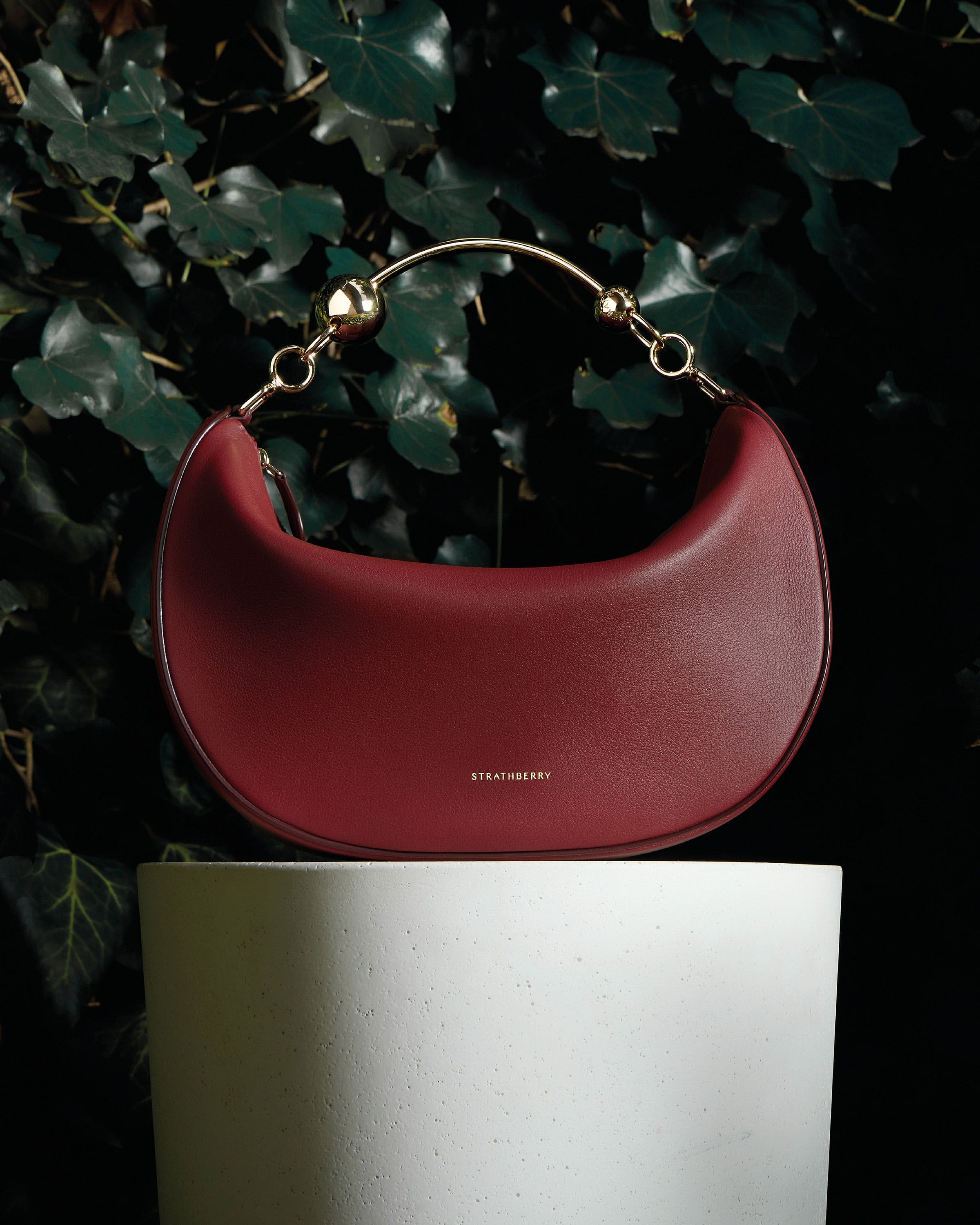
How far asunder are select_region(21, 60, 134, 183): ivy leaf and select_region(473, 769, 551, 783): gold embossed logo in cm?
55

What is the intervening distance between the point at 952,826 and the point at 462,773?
50 cm

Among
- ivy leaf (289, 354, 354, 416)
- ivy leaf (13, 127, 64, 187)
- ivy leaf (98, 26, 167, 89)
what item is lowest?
ivy leaf (289, 354, 354, 416)

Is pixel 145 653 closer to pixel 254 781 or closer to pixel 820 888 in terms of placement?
pixel 254 781

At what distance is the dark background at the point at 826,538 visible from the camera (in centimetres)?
A: 81

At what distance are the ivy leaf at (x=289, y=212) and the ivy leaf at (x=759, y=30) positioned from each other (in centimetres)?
35

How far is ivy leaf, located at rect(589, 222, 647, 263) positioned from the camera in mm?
841

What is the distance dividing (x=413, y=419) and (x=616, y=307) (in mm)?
215

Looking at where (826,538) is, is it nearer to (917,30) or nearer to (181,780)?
(917,30)

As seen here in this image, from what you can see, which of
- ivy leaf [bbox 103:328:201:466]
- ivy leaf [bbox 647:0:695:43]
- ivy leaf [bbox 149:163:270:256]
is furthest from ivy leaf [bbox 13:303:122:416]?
ivy leaf [bbox 647:0:695:43]

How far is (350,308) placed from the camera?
0.66m

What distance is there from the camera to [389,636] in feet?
1.84

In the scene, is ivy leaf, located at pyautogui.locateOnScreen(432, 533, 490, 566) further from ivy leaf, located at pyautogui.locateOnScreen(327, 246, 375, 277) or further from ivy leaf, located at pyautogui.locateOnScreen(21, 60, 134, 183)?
ivy leaf, located at pyautogui.locateOnScreen(21, 60, 134, 183)

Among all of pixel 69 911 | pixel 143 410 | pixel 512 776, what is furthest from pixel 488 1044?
pixel 143 410

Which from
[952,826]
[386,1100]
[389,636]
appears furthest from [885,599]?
[386,1100]
